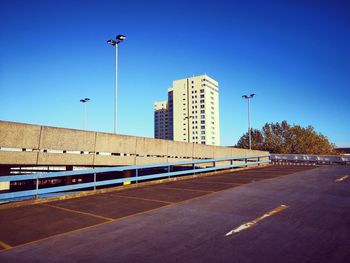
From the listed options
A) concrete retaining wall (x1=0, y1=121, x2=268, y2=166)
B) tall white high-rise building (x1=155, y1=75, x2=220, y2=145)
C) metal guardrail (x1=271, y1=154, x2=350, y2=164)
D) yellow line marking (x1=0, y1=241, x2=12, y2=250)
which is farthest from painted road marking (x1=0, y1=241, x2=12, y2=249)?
tall white high-rise building (x1=155, y1=75, x2=220, y2=145)

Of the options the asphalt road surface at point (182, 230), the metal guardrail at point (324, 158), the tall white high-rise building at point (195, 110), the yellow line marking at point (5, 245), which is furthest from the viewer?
the tall white high-rise building at point (195, 110)

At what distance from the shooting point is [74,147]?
45.8 ft

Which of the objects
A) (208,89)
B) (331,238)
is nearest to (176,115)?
(208,89)

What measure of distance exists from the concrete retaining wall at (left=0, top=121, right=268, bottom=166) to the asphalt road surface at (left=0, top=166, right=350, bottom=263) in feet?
14.8

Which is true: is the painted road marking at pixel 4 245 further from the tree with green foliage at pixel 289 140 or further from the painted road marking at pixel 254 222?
the tree with green foliage at pixel 289 140

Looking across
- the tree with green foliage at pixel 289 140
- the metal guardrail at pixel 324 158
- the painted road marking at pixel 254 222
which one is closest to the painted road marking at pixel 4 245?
the painted road marking at pixel 254 222

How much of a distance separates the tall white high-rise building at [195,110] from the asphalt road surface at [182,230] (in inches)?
6221

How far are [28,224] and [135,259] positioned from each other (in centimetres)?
347

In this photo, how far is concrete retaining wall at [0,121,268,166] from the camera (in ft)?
37.5

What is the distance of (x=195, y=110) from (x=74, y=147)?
159 meters

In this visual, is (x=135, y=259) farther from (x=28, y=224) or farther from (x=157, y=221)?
(x=28, y=224)

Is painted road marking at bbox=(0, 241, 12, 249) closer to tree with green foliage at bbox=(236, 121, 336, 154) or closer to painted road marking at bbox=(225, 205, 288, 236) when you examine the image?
painted road marking at bbox=(225, 205, 288, 236)

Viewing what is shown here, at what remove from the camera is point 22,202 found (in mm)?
8234

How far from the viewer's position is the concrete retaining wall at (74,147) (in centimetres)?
1142
